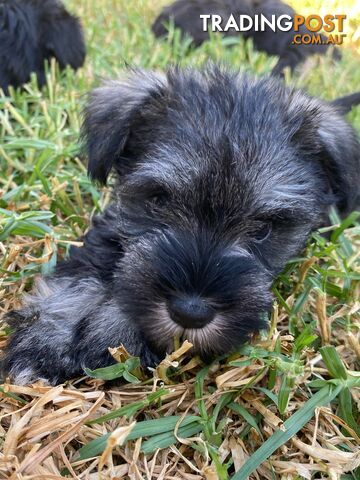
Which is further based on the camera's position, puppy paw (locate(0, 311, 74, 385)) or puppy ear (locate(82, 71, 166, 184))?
puppy ear (locate(82, 71, 166, 184))

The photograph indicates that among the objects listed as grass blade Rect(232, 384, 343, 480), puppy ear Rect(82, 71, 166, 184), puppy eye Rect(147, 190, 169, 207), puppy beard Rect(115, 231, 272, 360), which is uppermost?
puppy ear Rect(82, 71, 166, 184)

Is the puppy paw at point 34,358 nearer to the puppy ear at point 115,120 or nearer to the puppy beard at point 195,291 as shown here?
the puppy beard at point 195,291

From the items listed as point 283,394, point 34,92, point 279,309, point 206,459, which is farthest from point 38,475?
point 34,92

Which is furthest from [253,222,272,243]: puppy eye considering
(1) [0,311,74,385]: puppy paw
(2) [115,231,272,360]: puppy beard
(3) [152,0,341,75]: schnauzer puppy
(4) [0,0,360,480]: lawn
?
(3) [152,0,341,75]: schnauzer puppy

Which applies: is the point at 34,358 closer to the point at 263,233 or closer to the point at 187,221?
the point at 187,221

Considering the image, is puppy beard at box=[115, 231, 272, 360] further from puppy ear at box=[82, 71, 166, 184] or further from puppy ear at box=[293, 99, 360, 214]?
puppy ear at box=[293, 99, 360, 214]

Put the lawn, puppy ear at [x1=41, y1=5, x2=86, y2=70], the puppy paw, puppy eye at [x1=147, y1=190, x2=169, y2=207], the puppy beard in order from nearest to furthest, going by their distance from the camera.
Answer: the lawn
the puppy beard
the puppy paw
puppy eye at [x1=147, y1=190, x2=169, y2=207]
puppy ear at [x1=41, y1=5, x2=86, y2=70]

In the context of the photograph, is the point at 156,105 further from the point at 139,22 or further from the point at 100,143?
the point at 139,22

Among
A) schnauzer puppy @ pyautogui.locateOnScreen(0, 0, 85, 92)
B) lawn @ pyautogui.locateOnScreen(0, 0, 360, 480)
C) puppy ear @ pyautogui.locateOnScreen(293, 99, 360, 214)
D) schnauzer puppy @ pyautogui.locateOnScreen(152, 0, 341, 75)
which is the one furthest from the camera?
schnauzer puppy @ pyautogui.locateOnScreen(152, 0, 341, 75)
